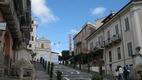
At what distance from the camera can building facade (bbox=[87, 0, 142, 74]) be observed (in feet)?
109

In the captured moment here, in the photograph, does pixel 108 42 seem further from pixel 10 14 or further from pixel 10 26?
pixel 10 14

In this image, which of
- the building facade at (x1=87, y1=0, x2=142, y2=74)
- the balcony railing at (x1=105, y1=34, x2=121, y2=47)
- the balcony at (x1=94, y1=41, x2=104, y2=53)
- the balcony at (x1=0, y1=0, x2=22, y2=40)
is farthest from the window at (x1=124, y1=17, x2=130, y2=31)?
the balcony at (x1=0, y1=0, x2=22, y2=40)

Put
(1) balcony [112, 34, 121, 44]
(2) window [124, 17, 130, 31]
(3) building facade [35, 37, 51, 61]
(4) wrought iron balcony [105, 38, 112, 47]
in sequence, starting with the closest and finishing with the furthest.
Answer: (2) window [124, 17, 130, 31], (1) balcony [112, 34, 121, 44], (4) wrought iron balcony [105, 38, 112, 47], (3) building facade [35, 37, 51, 61]

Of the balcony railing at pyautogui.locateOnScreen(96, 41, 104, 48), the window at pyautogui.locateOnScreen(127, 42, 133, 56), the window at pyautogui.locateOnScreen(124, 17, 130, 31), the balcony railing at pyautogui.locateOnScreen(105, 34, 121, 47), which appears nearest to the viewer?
the window at pyautogui.locateOnScreen(127, 42, 133, 56)

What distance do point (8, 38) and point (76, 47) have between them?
1891 inches

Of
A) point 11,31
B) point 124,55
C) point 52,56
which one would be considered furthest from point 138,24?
point 52,56

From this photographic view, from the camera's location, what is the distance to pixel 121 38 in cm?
Answer: 3684

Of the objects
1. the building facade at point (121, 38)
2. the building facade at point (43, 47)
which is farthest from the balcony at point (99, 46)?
the building facade at point (43, 47)

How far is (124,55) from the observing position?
35.6 metres

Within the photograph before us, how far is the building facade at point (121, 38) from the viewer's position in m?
33.1

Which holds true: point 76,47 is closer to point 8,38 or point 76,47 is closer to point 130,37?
point 130,37

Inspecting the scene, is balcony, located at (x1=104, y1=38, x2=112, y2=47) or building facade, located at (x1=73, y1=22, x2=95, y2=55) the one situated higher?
building facade, located at (x1=73, y1=22, x2=95, y2=55)

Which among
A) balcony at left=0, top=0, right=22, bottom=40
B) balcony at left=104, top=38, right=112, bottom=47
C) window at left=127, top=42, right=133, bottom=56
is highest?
balcony at left=104, top=38, right=112, bottom=47

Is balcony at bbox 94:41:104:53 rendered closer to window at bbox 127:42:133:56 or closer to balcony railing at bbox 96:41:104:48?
balcony railing at bbox 96:41:104:48
